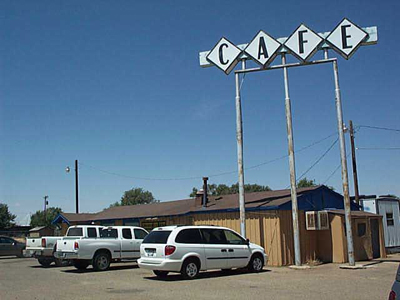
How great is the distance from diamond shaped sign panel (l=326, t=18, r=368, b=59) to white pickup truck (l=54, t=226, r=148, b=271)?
37.0ft

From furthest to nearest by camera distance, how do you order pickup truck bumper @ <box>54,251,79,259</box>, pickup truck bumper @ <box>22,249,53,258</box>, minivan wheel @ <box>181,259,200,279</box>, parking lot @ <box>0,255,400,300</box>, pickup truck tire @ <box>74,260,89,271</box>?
pickup truck bumper @ <box>22,249,53,258</box> < pickup truck tire @ <box>74,260,89,271</box> < pickup truck bumper @ <box>54,251,79,259</box> < minivan wheel @ <box>181,259,200,279</box> < parking lot @ <box>0,255,400,300</box>

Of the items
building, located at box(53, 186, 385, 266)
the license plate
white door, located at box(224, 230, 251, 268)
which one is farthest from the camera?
building, located at box(53, 186, 385, 266)

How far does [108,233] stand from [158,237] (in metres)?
4.85

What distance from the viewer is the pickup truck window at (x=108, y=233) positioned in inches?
766

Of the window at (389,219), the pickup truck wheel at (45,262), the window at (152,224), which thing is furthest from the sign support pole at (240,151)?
the window at (389,219)

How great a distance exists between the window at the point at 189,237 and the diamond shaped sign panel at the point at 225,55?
8.22 metres

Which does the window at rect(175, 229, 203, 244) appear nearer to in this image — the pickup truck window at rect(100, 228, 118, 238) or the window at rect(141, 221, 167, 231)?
the pickup truck window at rect(100, 228, 118, 238)

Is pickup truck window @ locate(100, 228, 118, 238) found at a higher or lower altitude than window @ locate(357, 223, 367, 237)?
higher

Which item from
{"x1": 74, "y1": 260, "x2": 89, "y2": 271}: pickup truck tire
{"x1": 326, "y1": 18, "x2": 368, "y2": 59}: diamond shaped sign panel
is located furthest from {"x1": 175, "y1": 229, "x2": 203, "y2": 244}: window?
{"x1": 326, "y1": 18, "x2": 368, "y2": 59}: diamond shaped sign panel

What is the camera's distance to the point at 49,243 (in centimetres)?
2158

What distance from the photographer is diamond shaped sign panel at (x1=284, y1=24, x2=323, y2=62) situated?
64.4 ft

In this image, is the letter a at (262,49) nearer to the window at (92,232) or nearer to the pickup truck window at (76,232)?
the window at (92,232)

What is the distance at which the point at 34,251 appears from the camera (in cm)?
2205

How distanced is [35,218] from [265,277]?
90.8 metres
